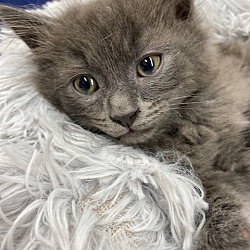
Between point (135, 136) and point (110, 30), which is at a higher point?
point (110, 30)

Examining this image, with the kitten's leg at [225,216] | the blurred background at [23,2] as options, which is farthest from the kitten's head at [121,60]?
the blurred background at [23,2]

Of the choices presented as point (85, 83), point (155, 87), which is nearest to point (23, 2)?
point (85, 83)

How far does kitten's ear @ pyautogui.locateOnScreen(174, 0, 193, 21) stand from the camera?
3.47 ft

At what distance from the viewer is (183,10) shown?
1.07 m

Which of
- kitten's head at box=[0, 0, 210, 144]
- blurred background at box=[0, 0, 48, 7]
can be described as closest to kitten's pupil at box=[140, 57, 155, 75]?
kitten's head at box=[0, 0, 210, 144]

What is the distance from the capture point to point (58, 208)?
86cm

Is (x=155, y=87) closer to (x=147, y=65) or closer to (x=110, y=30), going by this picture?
(x=147, y=65)

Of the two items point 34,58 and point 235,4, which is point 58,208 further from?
point 235,4

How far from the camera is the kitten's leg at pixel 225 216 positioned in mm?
878

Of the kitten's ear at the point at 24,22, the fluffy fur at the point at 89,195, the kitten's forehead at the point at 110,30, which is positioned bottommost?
the fluffy fur at the point at 89,195

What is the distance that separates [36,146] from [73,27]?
0.91 ft

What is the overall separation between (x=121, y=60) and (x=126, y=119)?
0.43 feet

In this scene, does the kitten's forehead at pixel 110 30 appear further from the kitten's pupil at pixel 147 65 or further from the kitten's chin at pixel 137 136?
the kitten's chin at pixel 137 136

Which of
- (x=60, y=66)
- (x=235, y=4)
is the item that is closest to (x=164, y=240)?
(x=60, y=66)
